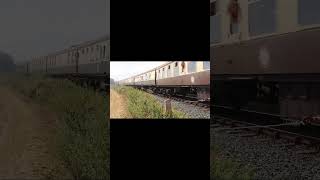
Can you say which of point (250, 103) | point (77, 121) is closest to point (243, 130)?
point (250, 103)

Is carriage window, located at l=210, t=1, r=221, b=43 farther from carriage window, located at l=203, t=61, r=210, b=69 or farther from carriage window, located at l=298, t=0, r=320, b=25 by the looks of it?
carriage window, located at l=203, t=61, r=210, b=69

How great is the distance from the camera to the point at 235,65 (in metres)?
9.05

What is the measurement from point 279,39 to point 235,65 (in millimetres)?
1705

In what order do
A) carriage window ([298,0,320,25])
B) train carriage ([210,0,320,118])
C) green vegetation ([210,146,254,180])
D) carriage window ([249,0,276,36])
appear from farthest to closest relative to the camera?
carriage window ([249,0,276,36])
train carriage ([210,0,320,118])
carriage window ([298,0,320,25])
green vegetation ([210,146,254,180])

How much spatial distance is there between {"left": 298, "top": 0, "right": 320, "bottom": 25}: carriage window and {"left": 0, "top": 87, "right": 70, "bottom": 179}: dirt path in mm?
4591

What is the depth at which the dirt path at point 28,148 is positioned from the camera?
23.7ft

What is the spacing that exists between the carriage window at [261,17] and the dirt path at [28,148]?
14.8ft

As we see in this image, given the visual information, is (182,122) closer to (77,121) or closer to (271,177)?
(271,177)

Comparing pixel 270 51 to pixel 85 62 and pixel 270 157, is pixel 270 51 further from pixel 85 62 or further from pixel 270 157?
pixel 85 62

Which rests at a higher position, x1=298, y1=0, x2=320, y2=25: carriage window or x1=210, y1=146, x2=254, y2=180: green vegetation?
x1=298, y1=0, x2=320, y2=25: carriage window

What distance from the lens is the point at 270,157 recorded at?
21.7 ft

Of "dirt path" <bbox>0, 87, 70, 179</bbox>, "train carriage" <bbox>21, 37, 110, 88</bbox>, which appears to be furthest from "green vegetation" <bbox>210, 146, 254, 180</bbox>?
"train carriage" <bbox>21, 37, 110, 88</bbox>

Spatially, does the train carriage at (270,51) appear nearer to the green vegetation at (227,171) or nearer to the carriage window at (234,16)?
the carriage window at (234,16)

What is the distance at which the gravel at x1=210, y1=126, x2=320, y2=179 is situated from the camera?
584 centimetres
